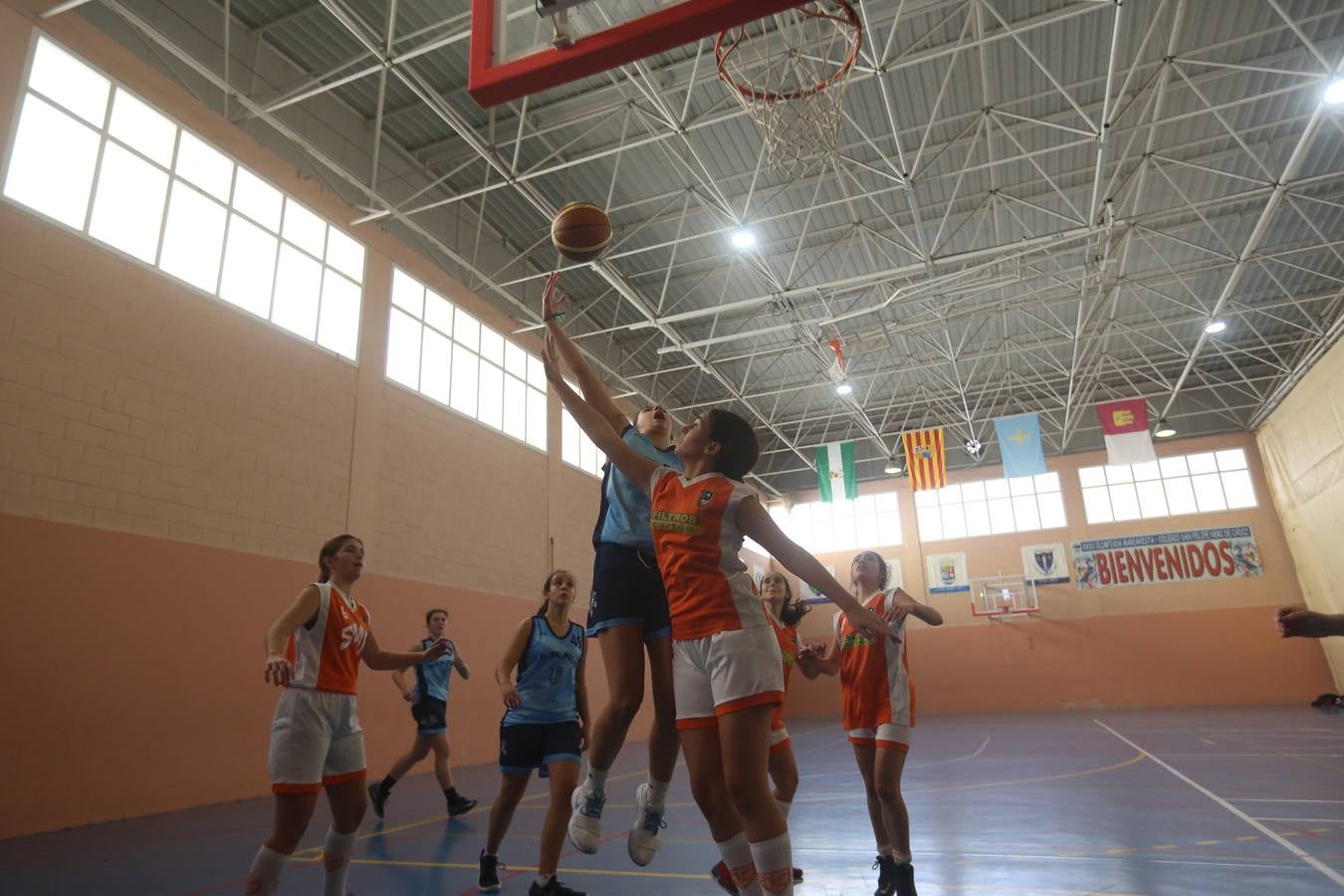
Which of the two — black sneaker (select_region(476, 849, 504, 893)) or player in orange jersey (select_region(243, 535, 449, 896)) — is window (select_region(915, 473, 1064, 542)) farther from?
player in orange jersey (select_region(243, 535, 449, 896))

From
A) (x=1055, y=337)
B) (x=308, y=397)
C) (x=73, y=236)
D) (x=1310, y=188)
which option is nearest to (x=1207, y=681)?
(x=1055, y=337)

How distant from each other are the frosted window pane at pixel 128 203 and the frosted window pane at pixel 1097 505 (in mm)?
22542

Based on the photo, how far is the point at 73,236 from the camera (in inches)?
306

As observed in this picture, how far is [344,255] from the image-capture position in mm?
11344

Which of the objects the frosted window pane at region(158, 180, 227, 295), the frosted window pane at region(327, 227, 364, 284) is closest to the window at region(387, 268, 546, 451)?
the frosted window pane at region(327, 227, 364, 284)

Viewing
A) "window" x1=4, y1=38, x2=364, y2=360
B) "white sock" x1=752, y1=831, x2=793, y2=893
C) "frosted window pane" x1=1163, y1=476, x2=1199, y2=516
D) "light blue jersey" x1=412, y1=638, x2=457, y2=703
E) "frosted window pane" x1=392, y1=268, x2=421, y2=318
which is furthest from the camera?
"frosted window pane" x1=1163, y1=476, x2=1199, y2=516

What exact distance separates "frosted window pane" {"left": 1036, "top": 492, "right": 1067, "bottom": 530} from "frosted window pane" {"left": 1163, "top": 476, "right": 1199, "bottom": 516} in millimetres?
2651

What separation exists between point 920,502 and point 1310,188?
12490 millimetres

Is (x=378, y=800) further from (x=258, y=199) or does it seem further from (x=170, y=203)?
(x=258, y=199)

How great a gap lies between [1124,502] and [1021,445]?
6.60 meters

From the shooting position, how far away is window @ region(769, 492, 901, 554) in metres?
24.4

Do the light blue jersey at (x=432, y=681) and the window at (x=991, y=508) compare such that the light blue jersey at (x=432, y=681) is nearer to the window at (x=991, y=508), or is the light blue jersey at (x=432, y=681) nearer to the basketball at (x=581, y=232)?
the basketball at (x=581, y=232)

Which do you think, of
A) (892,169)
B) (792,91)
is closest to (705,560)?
(792,91)

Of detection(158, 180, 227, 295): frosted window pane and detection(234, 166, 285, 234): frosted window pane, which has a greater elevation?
detection(234, 166, 285, 234): frosted window pane
